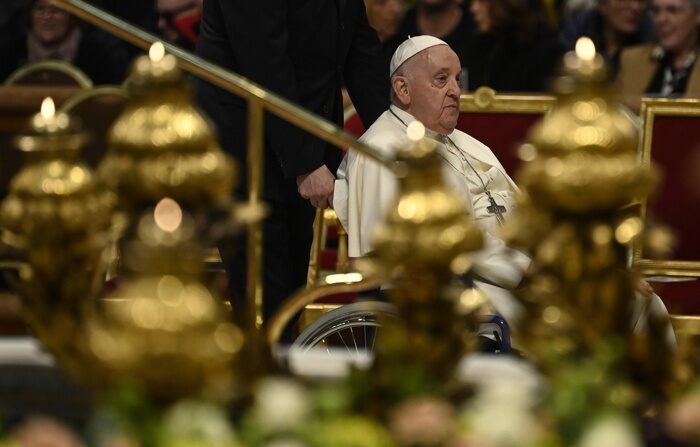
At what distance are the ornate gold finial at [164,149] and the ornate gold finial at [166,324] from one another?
132 millimetres

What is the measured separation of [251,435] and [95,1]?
637cm

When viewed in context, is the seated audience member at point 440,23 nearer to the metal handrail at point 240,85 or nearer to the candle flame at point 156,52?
the metal handrail at point 240,85

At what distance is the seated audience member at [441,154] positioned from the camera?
551 centimetres

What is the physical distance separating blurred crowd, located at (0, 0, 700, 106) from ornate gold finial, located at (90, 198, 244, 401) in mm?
5141

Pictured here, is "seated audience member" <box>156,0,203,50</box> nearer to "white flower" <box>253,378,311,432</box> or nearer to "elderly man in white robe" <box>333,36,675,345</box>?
"elderly man in white robe" <box>333,36,675,345</box>

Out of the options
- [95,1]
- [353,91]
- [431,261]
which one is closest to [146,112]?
[431,261]

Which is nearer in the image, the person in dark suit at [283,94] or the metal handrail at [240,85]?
the metal handrail at [240,85]

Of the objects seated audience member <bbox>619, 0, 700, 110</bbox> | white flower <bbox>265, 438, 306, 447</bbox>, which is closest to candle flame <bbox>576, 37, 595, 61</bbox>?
white flower <bbox>265, 438, 306, 447</bbox>

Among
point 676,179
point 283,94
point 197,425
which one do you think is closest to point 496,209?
point 283,94

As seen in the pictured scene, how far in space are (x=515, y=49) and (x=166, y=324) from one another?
18.6ft

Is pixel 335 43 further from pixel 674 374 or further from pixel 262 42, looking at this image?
pixel 674 374

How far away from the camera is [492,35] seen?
317 inches

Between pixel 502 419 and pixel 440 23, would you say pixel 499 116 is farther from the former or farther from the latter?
pixel 502 419

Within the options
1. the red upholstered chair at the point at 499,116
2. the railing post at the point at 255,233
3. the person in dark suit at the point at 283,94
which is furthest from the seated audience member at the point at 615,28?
the railing post at the point at 255,233
